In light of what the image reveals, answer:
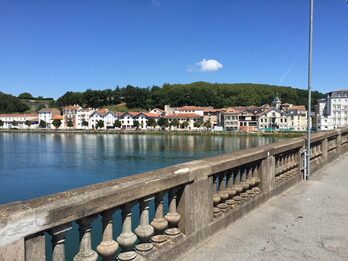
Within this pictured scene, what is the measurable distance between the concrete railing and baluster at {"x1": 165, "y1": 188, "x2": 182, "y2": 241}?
0.01 meters

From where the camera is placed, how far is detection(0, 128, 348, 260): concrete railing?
2.62 metres

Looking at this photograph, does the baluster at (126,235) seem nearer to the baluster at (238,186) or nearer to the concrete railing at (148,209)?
the concrete railing at (148,209)

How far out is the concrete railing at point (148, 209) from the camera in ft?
8.59

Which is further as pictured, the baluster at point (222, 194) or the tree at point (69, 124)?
the tree at point (69, 124)

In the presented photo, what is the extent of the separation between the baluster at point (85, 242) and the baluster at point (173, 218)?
127 centimetres

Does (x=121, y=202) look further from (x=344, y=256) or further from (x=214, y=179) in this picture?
(x=344, y=256)

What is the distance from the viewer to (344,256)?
4277 millimetres

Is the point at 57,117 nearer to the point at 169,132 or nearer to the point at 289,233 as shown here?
the point at 169,132

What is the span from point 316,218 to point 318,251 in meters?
1.51

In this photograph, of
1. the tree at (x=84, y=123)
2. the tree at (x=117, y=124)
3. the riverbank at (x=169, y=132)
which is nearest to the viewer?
the riverbank at (x=169, y=132)

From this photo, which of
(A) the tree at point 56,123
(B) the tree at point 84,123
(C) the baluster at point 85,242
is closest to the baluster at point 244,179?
(C) the baluster at point 85,242

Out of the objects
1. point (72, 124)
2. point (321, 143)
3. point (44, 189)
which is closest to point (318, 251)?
point (321, 143)

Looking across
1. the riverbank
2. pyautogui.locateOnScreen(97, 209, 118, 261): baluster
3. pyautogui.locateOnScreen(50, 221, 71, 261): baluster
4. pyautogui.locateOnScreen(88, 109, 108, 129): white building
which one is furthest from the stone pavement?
pyautogui.locateOnScreen(88, 109, 108, 129): white building

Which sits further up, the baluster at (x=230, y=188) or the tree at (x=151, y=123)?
the baluster at (x=230, y=188)
